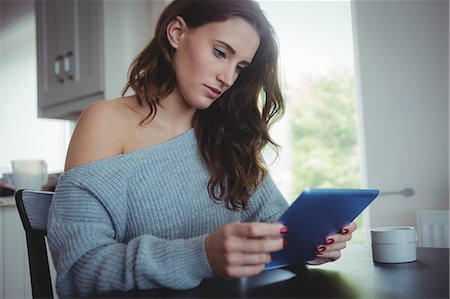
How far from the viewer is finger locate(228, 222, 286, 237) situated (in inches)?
27.3

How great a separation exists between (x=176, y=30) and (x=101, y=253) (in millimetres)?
614

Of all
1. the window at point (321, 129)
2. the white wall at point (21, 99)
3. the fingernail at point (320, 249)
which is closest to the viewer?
the fingernail at point (320, 249)

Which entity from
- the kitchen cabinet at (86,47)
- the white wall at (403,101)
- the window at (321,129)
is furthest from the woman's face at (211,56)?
the window at (321,129)

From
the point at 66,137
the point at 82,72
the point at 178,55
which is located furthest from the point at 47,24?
the point at 178,55

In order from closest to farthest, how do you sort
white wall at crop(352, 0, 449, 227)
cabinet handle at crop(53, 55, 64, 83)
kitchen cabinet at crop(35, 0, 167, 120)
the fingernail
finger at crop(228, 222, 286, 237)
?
finger at crop(228, 222, 286, 237) < the fingernail < white wall at crop(352, 0, 449, 227) < kitchen cabinet at crop(35, 0, 167, 120) < cabinet handle at crop(53, 55, 64, 83)

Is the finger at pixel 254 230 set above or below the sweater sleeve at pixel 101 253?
above

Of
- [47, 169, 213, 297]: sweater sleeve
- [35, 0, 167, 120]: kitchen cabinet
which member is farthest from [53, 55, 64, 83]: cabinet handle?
[47, 169, 213, 297]: sweater sleeve

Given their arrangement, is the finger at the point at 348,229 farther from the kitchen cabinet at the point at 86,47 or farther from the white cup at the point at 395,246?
the kitchen cabinet at the point at 86,47

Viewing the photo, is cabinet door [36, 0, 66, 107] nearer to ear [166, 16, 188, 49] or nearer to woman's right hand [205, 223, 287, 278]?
ear [166, 16, 188, 49]

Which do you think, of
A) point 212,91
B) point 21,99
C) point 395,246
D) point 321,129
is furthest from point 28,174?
point 321,129

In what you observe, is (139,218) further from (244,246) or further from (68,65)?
(68,65)

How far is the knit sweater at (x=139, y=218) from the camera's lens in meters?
0.76

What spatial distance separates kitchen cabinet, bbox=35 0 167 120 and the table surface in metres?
1.69

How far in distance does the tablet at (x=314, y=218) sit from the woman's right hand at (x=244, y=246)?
0.04m
